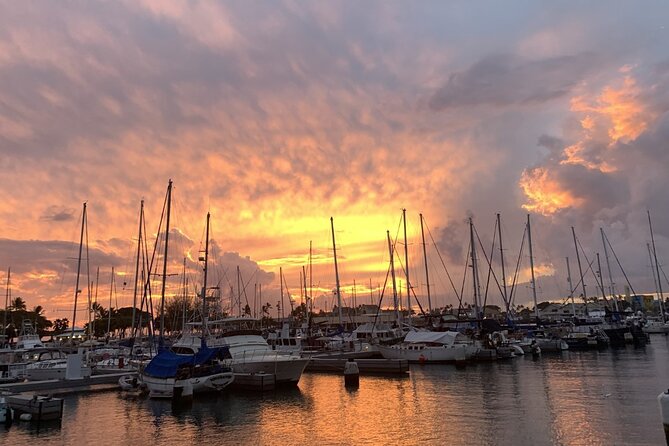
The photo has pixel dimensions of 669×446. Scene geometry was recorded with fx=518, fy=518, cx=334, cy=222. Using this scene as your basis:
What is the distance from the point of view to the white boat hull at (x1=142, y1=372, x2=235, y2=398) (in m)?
35.0

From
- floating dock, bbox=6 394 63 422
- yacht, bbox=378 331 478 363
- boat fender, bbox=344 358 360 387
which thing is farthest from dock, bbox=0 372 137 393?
yacht, bbox=378 331 478 363

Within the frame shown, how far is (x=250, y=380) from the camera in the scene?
38344mm

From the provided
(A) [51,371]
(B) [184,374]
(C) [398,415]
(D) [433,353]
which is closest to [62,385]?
(A) [51,371]

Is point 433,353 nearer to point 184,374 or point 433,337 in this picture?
point 433,337

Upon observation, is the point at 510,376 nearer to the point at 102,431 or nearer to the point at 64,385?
the point at 102,431

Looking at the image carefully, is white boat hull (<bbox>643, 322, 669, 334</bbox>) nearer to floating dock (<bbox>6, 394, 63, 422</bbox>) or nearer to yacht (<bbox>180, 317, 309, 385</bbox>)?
yacht (<bbox>180, 317, 309, 385</bbox>)

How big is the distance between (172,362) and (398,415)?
16.5 meters

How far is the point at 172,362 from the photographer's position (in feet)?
117

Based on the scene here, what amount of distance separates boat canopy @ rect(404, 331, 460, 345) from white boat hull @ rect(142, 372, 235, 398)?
94.2 ft

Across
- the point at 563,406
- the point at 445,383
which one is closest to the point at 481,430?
the point at 563,406

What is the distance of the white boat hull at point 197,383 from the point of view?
35.0 metres

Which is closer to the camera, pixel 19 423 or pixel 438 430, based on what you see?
pixel 438 430

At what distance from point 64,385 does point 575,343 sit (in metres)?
64.1

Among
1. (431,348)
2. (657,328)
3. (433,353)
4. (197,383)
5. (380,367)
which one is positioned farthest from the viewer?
(657,328)
